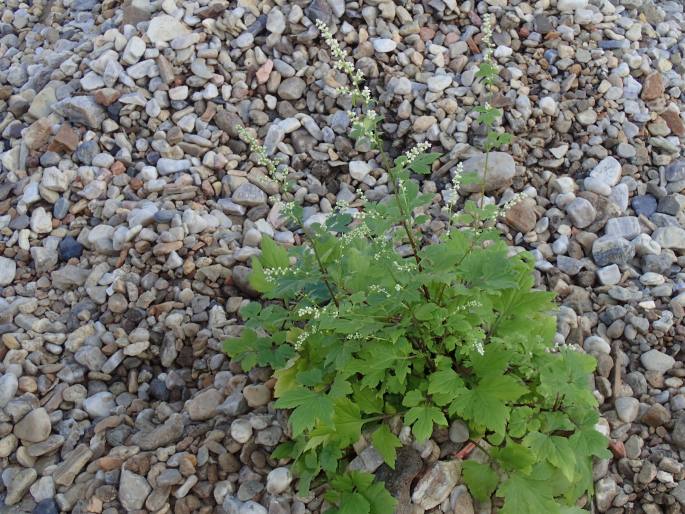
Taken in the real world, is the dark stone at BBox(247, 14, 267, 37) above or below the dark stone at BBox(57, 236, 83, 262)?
above

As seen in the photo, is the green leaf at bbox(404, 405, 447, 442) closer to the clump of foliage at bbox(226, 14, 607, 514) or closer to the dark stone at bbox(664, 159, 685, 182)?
the clump of foliage at bbox(226, 14, 607, 514)

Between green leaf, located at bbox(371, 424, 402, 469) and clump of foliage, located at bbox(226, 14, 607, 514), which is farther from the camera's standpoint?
green leaf, located at bbox(371, 424, 402, 469)

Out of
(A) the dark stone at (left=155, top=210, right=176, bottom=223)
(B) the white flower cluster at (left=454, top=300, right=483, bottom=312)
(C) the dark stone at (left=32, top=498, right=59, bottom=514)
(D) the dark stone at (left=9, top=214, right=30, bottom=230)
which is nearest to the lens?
(B) the white flower cluster at (left=454, top=300, right=483, bottom=312)

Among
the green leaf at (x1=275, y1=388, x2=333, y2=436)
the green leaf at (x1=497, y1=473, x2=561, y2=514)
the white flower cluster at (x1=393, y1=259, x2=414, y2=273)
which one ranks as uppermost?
the white flower cluster at (x1=393, y1=259, x2=414, y2=273)

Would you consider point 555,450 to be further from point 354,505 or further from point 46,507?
point 46,507

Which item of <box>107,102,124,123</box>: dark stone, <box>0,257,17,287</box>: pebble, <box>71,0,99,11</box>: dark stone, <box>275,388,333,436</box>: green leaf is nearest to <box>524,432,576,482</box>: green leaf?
<box>275,388,333,436</box>: green leaf

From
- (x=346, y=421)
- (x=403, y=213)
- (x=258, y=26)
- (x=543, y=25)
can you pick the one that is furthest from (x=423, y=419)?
(x=543, y=25)

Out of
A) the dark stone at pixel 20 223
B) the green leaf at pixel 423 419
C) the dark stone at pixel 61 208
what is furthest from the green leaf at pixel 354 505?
the dark stone at pixel 20 223
